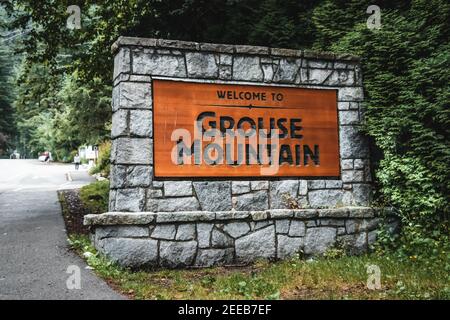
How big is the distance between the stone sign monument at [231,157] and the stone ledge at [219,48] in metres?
0.01

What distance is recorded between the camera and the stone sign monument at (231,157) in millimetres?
5953

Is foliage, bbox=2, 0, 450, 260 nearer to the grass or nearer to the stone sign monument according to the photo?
the stone sign monument

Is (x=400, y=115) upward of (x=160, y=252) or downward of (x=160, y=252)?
upward

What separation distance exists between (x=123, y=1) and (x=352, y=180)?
20.0 feet

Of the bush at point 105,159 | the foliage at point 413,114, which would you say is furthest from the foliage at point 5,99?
the foliage at point 413,114

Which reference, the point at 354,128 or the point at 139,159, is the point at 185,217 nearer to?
the point at 139,159

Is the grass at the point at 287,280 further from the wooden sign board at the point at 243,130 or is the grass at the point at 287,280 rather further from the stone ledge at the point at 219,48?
the stone ledge at the point at 219,48

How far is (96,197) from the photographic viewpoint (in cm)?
1240

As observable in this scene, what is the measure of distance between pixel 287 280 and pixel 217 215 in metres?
1.40

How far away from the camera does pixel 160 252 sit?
19.3ft

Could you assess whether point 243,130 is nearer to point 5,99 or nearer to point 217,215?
point 217,215

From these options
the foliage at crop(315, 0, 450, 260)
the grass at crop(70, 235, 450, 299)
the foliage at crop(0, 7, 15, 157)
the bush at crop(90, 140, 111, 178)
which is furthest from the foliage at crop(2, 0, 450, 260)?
the foliage at crop(0, 7, 15, 157)
